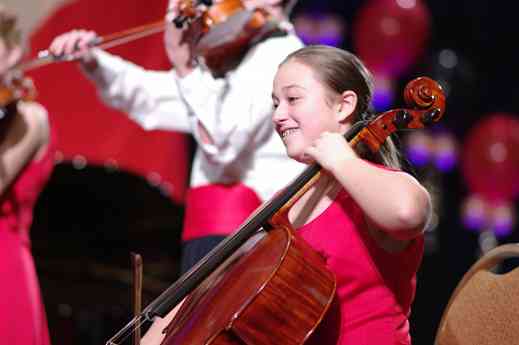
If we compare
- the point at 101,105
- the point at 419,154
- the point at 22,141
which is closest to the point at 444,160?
the point at 419,154

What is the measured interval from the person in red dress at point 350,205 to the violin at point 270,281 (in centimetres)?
7

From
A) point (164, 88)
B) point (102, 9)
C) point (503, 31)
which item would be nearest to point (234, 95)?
point (164, 88)

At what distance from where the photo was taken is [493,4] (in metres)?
5.80

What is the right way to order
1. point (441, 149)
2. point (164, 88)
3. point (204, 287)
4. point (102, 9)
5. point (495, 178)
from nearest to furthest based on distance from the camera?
point (204, 287) → point (164, 88) → point (102, 9) → point (495, 178) → point (441, 149)

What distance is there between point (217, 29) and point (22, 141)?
0.59m

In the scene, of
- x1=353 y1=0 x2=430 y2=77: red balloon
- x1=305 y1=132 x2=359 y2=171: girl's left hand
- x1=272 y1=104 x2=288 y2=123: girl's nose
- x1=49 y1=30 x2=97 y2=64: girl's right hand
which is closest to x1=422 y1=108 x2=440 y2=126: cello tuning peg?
x1=305 y1=132 x2=359 y2=171: girl's left hand

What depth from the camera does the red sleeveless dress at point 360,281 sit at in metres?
1.62

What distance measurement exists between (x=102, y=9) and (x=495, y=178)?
253 centimetres

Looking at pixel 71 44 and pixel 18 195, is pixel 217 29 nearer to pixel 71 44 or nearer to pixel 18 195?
pixel 71 44

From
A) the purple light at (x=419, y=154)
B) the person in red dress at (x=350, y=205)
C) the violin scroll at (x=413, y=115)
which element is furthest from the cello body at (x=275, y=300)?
the purple light at (x=419, y=154)

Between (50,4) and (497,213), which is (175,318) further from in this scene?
(497,213)

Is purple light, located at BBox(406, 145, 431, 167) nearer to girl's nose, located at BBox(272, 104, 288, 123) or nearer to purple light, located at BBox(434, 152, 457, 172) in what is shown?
purple light, located at BBox(434, 152, 457, 172)

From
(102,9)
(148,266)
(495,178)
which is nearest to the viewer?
(148,266)

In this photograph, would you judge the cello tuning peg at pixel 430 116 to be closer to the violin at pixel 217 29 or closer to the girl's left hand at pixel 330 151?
the girl's left hand at pixel 330 151
